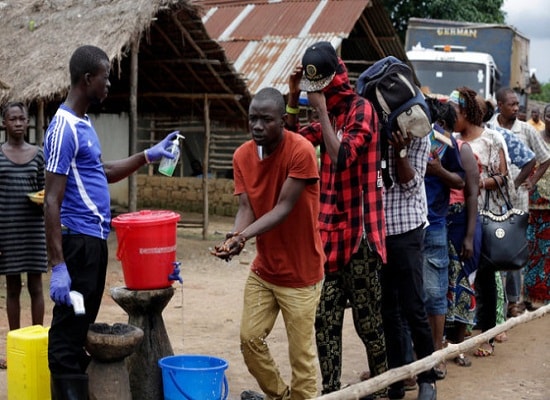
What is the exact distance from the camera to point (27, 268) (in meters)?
5.94

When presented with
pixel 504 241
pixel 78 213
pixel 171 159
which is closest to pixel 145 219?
pixel 171 159

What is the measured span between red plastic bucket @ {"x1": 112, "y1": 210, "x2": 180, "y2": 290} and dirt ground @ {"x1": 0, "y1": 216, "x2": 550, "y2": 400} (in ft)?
3.50

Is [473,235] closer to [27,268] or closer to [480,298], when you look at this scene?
[480,298]

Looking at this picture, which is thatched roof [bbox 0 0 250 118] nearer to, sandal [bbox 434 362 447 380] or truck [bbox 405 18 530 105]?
Answer: truck [bbox 405 18 530 105]

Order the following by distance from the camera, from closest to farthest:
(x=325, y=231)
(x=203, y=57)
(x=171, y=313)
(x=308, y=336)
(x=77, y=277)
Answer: (x=77, y=277)
(x=308, y=336)
(x=325, y=231)
(x=171, y=313)
(x=203, y=57)

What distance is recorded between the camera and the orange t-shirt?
436 centimetres

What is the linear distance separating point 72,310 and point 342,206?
158 cm

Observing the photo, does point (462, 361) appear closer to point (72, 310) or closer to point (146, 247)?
point (146, 247)

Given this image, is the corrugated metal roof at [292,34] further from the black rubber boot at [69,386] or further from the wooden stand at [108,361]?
the black rubber boot at [69,386]

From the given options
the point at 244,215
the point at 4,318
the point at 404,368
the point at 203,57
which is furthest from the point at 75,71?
the point at 203,57

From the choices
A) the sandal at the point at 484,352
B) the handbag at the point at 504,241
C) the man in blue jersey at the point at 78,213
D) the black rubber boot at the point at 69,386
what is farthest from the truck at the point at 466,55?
the black rubber boot at the point at 69,386

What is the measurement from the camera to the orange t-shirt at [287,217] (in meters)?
4.36

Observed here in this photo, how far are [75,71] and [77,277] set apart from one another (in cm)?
96

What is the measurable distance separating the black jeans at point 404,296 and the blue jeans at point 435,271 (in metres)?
0.67
